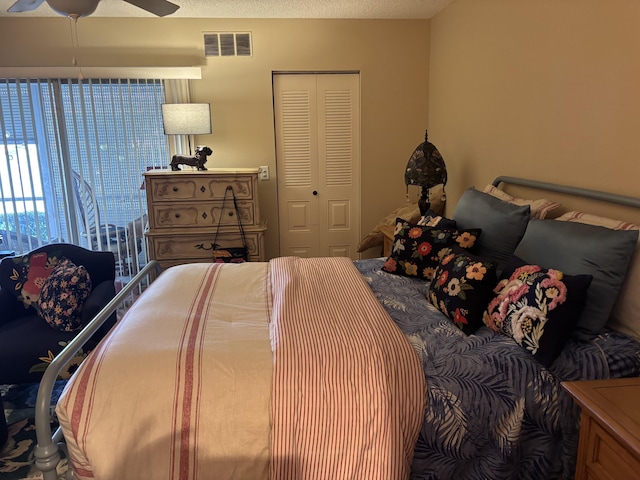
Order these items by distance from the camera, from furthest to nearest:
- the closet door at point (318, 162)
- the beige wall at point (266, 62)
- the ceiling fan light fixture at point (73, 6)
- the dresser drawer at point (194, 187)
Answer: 1. the closet door at point (318, 162)
2. the beige wall at point (266, 62)
3. the dresser drawer at point (194, 187)
4. the ceiling fan light fixture at point (73, 6)

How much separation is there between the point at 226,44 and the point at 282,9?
58 centimetres

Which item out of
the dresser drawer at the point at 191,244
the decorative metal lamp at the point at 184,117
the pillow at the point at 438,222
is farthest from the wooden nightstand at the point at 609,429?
the decorative metal lamp at the point at 184,117

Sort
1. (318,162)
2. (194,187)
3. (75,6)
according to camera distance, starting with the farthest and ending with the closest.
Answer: (318,162)
(194,187)
(75,6)

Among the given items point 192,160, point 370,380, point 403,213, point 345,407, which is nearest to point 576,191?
point 370,380

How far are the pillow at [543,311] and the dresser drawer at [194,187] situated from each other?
92.0 inches

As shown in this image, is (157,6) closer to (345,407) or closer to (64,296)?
(64,296)

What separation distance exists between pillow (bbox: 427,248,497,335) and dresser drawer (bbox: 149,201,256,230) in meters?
1.97

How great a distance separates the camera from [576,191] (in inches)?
85.0

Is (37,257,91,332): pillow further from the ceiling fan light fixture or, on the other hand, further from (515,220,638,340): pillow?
(515,220,638,340): pillow

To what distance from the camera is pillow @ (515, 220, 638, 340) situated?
1.68 m

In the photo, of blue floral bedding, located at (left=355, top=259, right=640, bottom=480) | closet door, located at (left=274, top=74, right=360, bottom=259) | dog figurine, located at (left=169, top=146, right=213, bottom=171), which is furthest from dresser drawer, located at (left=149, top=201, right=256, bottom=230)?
blue floral bedding, located at (left=355, top=259, right=640, bottom=480)

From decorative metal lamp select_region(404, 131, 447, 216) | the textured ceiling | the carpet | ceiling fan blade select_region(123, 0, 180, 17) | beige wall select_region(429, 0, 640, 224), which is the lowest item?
the carpet

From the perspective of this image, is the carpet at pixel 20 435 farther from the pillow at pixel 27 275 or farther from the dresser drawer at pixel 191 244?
the dresser drawer at pixel 191 244

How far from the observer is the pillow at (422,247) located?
2.39m
